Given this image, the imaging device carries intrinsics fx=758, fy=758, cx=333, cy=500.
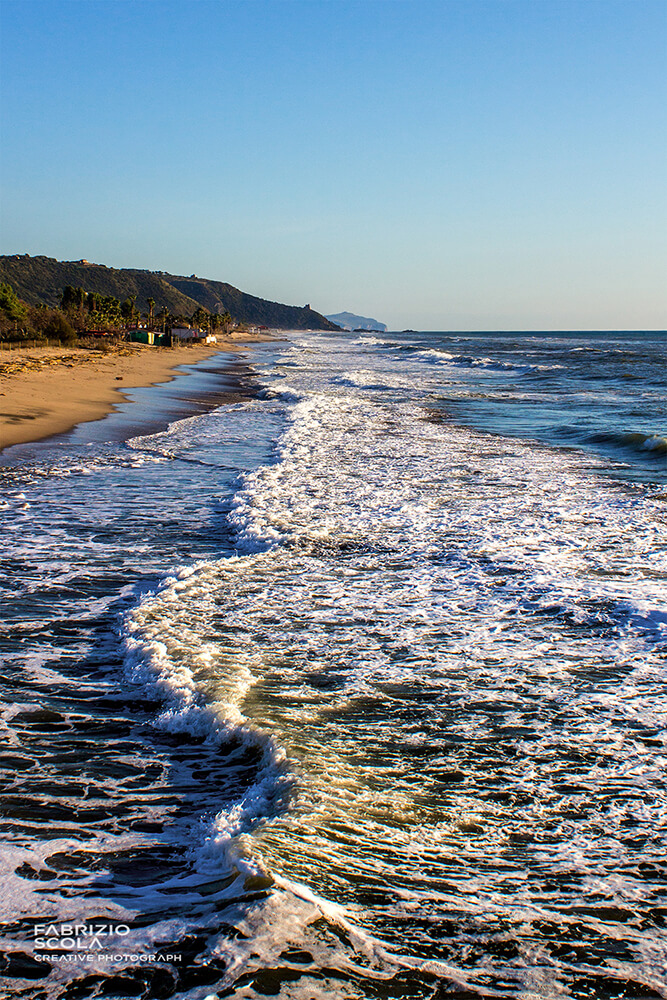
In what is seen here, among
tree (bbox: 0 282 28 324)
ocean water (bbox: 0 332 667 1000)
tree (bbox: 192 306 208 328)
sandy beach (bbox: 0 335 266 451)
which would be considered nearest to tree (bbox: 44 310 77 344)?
tree (bbox: 0 282 28 324)

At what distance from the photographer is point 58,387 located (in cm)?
3000

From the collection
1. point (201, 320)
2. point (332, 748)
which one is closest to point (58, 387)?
point (332, 748)

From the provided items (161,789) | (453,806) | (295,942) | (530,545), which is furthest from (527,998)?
(530,545)

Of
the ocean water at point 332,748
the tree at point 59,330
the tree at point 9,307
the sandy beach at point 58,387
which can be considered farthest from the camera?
the tree at point 59,330

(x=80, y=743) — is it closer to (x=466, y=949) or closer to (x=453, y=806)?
(x=453, y=806)

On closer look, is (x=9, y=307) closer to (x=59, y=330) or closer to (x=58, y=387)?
(x=59, y=330)

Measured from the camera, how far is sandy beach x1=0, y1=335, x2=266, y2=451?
68.6 ft

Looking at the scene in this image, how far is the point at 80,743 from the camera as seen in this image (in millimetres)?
4945

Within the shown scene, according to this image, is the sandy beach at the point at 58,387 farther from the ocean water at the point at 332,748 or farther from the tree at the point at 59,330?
the ocean water at the point at 332,748

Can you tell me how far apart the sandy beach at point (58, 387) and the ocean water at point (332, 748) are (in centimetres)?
956

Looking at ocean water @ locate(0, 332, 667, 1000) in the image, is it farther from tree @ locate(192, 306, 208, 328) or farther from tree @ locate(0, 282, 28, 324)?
tree @ locate(192, 306, 208, 328)

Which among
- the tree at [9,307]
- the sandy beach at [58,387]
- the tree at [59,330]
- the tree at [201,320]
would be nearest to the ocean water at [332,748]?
the sandy beach at [58,387]

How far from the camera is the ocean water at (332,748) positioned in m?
3.21

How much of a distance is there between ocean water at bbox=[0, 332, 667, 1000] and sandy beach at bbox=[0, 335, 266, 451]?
9.56 meters
